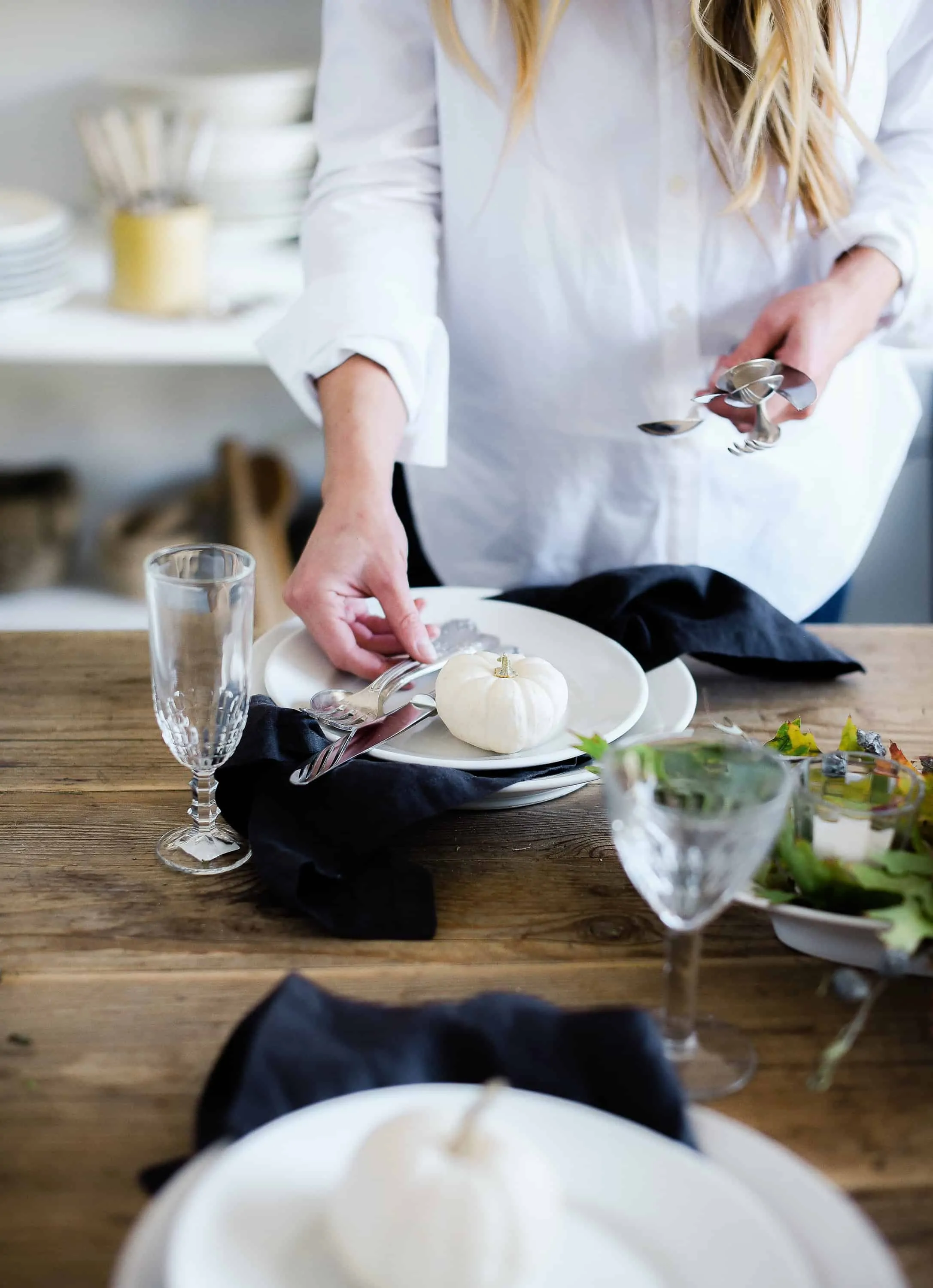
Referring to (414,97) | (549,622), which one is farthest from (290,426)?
(549,622)

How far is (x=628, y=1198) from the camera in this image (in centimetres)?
45

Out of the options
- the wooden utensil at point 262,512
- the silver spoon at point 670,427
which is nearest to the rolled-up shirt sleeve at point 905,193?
the silver spoon at point 670,427

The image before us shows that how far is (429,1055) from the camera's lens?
536 millimetres

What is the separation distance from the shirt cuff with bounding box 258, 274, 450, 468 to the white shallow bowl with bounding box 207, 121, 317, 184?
0.97 m

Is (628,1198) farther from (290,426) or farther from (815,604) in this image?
(290,426)

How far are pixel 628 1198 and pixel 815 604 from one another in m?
0.95

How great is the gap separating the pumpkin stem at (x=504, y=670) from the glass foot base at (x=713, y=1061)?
0.27m

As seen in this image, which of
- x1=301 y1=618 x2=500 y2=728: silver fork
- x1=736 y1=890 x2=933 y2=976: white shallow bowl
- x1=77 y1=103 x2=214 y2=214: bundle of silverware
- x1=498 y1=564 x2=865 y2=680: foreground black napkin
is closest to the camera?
x1=736 y1=890 x2=933 y2=976: white shallow bowl

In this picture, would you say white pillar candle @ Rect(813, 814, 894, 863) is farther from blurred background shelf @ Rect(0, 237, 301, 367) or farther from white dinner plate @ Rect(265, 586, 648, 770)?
blurred background shelf @ Rect(0, 237, 301, 367)

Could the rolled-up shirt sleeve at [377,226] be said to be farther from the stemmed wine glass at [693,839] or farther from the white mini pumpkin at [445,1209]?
the white mini pumpkin at [445,1209]

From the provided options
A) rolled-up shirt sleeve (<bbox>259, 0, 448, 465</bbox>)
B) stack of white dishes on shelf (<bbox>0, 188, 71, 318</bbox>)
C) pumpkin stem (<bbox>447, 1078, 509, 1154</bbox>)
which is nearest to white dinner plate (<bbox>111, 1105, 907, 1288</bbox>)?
pumpkin stem (<bbox>447, 1078, 509, 1154</bbox>)

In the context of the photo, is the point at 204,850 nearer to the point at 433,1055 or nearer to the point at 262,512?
the point at 433,1055

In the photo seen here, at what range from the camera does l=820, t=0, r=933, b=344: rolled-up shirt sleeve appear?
A: 3.54 ft

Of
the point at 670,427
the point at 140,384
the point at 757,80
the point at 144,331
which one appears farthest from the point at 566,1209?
the point at 140,384
